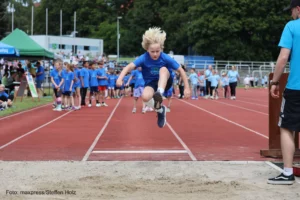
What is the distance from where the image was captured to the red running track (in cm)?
776

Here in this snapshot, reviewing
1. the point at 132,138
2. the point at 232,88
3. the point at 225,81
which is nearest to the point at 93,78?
the point at 132,138

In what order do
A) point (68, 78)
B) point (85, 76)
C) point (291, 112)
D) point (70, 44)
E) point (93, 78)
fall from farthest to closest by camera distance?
point (70, 44) < point (93, 78) < point (85, 76) < point (68, 78) < point (291, 112)

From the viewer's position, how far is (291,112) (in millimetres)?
5770

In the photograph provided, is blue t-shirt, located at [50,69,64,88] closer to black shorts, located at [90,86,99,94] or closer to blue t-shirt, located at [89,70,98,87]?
blue t-shirt, located at [89,70,98,87]

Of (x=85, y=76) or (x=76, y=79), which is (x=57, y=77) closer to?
(x=76, y=79)

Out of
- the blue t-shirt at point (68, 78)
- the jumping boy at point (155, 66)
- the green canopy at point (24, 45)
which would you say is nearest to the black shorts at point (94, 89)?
the blue t-shirt at point (68, 78)

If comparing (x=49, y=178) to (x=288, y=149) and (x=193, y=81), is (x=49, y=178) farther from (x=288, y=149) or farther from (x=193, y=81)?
(x=193, y=81)

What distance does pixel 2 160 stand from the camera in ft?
23.5

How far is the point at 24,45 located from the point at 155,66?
17.6 metres

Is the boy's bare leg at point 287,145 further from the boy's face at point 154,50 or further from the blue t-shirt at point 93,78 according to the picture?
the blue t-shirt at point 93,78

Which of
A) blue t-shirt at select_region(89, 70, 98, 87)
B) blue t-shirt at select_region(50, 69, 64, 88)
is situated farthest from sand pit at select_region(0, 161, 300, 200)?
blue t-shirt at select_region(89, 70, 98, 87)

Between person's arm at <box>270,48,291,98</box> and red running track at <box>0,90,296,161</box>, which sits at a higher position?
person's arm at <box>270,48,291,98</box>

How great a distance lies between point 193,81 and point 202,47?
32.6m

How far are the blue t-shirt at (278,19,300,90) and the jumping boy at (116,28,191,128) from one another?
5.91 ft
